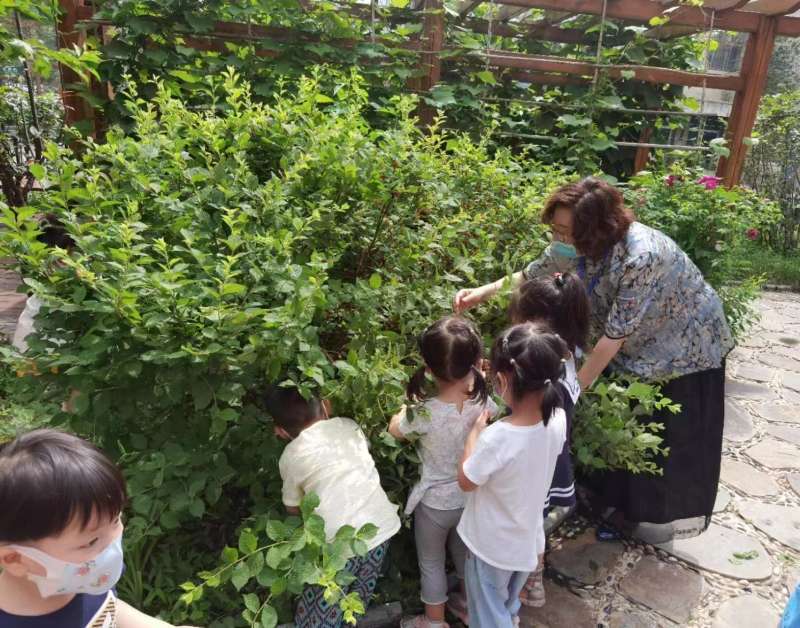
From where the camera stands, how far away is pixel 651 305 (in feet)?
7.55

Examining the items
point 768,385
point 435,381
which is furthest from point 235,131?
point 768,385

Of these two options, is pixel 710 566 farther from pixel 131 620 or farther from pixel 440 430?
pixel 131 620

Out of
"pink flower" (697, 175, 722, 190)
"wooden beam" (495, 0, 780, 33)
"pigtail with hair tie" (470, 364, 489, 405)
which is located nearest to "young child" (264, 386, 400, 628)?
"pigtail with hair tie" (470, 364, 489, 405)

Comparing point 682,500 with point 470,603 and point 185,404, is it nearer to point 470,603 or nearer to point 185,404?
point 470,603

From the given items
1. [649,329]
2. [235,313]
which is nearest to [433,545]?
[235,313]

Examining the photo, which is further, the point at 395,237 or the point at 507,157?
the point at 507,157

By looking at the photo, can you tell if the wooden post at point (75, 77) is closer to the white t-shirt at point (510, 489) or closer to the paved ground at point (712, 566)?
the paved ground at point (712, 566)

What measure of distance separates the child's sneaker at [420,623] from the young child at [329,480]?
0.27 m

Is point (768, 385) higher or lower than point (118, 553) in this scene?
lower

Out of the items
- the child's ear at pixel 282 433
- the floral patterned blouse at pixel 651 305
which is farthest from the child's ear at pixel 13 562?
the floral patterned blouse at pixel 651 305

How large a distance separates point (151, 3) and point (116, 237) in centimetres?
287

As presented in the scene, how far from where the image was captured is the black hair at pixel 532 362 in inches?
67.2

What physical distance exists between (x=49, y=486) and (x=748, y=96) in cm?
570

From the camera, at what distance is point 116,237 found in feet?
5.54
